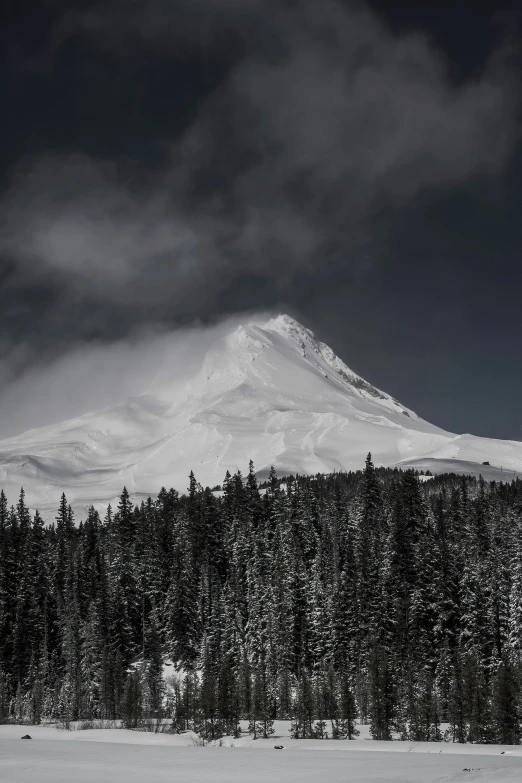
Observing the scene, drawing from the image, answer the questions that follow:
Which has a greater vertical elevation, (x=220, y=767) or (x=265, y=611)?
(x=220, y=767)

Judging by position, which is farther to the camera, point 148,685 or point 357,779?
point 148,685

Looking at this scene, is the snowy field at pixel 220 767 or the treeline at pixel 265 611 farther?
the treeline at pixel 265 611

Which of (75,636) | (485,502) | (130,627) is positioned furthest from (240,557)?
(485,502)

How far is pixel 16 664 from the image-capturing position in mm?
86500

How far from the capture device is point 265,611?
81.6 m

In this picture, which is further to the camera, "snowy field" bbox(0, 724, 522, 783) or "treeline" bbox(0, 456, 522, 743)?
"treeline" bbox(0, 456, 522, 743)

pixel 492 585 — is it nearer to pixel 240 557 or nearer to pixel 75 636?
pixel 240 557

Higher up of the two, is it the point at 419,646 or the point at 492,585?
the point at 492,585

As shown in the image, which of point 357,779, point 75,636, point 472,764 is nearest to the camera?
point 357,779

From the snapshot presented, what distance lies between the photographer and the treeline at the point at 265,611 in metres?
54.7

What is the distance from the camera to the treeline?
2154 inches

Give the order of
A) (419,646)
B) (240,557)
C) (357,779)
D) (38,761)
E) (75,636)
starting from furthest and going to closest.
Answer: (240,557) → (75,636) → (419,646) → (38,761) → (357,779)

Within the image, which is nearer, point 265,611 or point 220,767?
point 220,767

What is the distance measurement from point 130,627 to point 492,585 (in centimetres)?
4819
